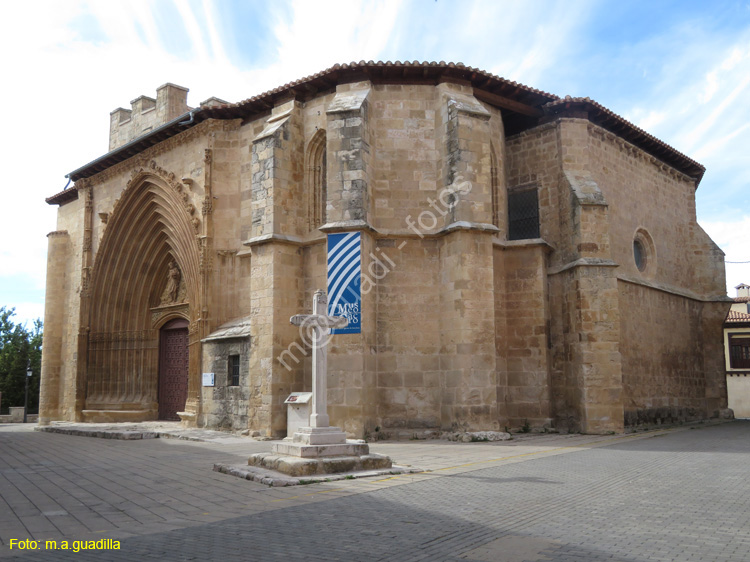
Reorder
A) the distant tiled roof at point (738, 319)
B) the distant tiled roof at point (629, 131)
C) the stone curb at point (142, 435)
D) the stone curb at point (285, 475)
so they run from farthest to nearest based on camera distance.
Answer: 1. the distant tiled roof at point (738, 319)
2. the distant tiled roof at point (629, 131)
3. the stone curb at point (142, 435)
4. the stone curb at point (285, 475)

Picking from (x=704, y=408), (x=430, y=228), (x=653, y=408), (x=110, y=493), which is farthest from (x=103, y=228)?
(x=704, y=408)

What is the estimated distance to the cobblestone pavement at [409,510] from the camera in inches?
175

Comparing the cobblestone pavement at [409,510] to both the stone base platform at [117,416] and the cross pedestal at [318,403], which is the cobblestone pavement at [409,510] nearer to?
the cross pedestal at [318,403]

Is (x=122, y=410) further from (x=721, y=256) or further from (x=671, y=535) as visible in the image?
(x=721, y=256)

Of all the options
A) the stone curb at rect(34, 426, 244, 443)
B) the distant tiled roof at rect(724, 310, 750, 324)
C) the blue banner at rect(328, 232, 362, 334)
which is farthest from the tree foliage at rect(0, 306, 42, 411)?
the distant tiled roof at rect(724, 310, 750, 324)

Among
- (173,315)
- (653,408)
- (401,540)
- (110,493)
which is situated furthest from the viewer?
(173,315)

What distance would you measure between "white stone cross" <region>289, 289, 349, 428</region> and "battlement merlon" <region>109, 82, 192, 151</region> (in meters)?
14.4

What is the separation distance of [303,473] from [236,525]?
2.60 m

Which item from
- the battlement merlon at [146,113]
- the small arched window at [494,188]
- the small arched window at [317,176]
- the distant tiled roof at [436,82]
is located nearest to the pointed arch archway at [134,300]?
the distant tiled roof at [436,82]

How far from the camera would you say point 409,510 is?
19.0 feet

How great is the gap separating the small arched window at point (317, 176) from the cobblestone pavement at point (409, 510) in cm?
677

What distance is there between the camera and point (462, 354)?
13.3m

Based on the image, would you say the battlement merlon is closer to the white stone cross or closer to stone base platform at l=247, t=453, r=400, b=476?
the white stone cross

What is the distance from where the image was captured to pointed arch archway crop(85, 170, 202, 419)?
19.8 metres
